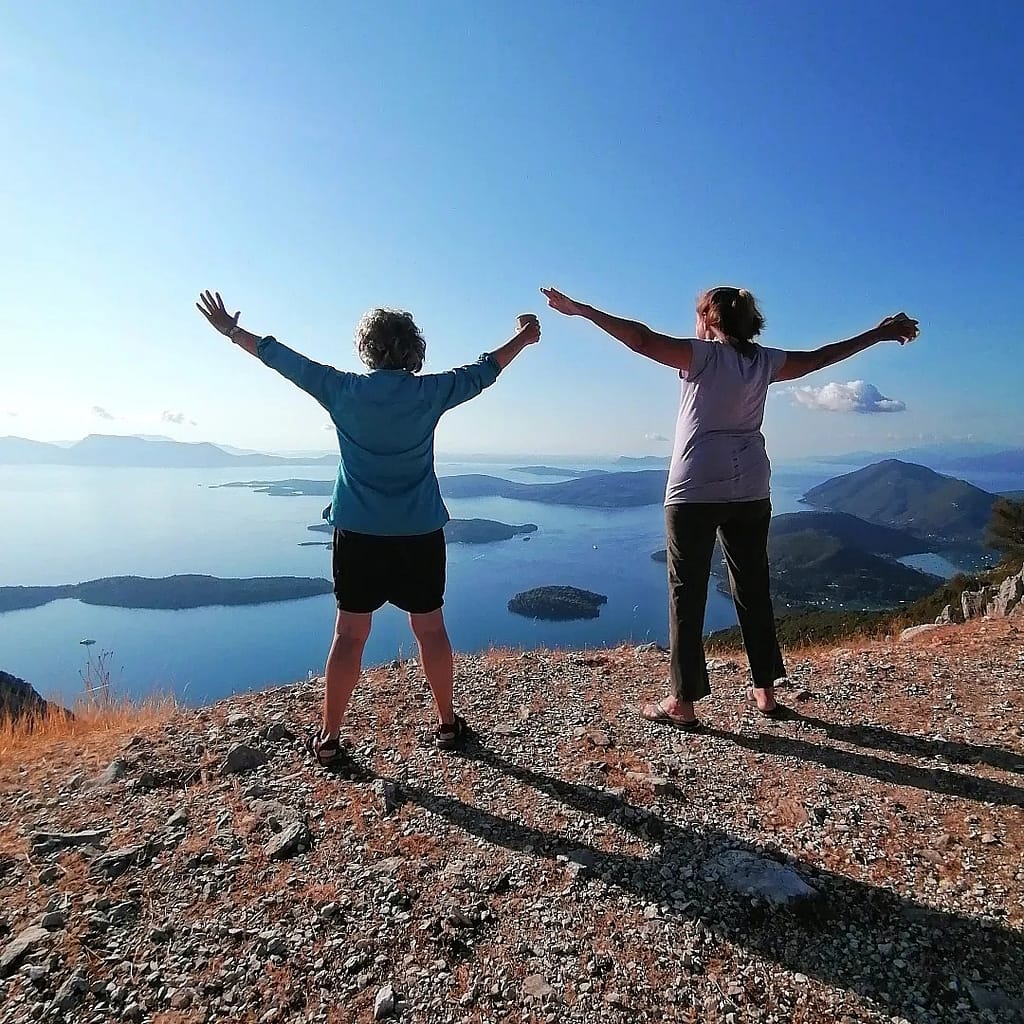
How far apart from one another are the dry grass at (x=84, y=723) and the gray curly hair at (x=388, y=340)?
3.39 meters

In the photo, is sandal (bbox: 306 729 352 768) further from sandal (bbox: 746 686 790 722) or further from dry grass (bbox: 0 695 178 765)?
sandal (bbox: 746 686 790 722)

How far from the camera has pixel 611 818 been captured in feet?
9.20

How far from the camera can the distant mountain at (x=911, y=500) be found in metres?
129

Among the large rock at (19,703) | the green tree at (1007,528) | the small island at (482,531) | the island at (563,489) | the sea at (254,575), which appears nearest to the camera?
the large rock at (19,703)

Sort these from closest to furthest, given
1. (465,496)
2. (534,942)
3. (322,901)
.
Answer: (534,942)
(322,901)
(465,496)

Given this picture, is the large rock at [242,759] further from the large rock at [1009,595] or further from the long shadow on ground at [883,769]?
the large rock at [1009,595]

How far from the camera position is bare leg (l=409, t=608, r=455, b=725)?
3242mm

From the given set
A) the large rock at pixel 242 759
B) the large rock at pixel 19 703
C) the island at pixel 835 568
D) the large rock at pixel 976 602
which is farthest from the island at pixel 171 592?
the large rock at pixel 242 759

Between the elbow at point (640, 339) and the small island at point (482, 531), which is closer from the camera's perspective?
the elbow at point (640, 339)

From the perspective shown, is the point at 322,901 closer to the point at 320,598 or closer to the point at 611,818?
the point at 611,818

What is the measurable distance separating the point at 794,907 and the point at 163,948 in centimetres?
234

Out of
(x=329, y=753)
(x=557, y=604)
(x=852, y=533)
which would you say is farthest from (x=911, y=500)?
(x=329, y=753)

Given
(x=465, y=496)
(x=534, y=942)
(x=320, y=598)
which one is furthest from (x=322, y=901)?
(x=465, y=496)

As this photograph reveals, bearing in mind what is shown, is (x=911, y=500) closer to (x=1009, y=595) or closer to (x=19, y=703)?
(x=1009, y=595)
